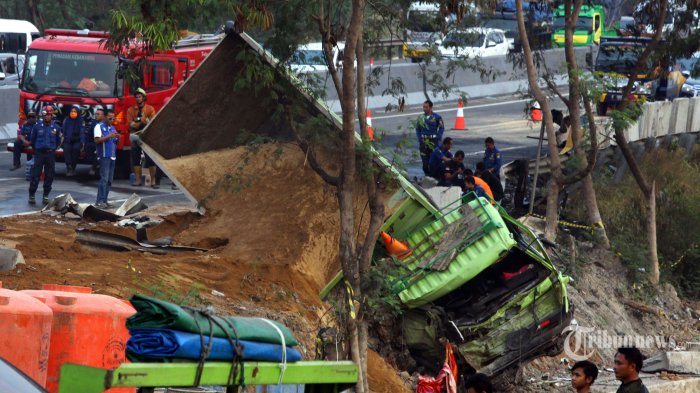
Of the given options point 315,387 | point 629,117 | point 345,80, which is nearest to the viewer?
point 315,387

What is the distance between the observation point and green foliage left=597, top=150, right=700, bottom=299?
64.7ft

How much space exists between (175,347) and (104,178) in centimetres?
1349

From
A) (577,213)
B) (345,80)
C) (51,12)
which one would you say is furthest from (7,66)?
(345,80)

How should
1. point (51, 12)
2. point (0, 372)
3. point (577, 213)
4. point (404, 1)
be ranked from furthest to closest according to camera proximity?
point (51, 12) → point (577, 213) → point (404, 1) → point (0, 372)

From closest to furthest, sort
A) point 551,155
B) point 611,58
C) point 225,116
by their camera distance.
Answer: point 225,116 < point 551,155 < point 611,58

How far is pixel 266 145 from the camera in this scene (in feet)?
47.0

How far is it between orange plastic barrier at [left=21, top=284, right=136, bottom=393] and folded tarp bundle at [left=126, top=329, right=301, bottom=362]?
2.09m

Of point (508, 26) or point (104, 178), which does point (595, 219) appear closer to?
point (104, 178)

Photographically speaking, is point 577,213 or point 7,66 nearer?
point 577,213

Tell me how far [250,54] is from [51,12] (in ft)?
84.6

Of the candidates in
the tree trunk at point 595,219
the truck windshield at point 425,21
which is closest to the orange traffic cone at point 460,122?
the tree trunk at point 595,219

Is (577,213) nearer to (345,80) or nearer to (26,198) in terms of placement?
(26,198)

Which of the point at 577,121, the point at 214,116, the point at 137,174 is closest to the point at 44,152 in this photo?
the point at 137,174

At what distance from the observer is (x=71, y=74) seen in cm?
2192
